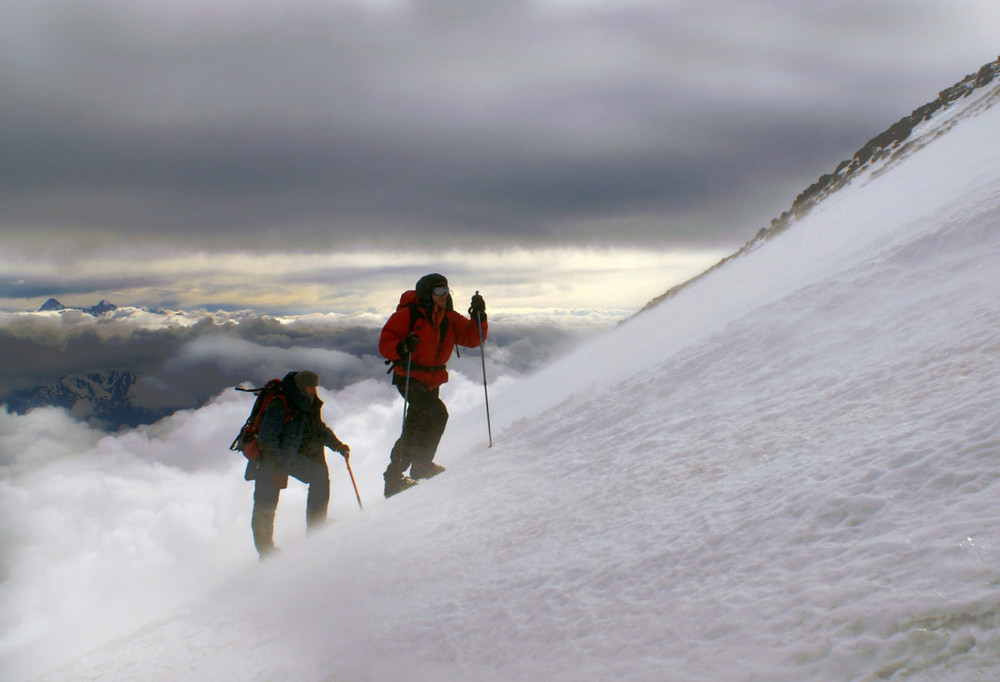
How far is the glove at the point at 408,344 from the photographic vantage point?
7.74m

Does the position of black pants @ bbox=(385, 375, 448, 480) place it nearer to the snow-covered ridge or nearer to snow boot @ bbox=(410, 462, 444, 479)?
snow boot @ bbox=(410, 462, 444, 479)

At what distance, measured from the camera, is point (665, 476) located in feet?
12.8

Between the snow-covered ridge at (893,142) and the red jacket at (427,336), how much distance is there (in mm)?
17862

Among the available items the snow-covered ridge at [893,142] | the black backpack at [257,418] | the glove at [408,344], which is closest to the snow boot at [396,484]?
the black backpack at [257,418]

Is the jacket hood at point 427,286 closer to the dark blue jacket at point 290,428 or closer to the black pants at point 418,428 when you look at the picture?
the black pants at point 418,428

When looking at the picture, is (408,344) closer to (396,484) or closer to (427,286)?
(427,286)

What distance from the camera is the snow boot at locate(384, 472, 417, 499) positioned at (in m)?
7.80

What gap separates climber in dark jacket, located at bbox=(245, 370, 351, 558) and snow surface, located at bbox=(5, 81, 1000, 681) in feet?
3.46

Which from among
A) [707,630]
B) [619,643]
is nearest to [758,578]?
[707,630]

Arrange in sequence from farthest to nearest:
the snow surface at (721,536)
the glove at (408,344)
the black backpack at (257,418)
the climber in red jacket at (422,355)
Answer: the climber in red jacket at (422,355) < the glove at (408,344) < the black backpack at (257,418) < the snow surface at (721,536)

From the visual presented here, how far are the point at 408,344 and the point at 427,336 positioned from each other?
0.39 m

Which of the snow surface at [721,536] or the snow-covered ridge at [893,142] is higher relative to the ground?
the snow-covered ridge at [893,142]

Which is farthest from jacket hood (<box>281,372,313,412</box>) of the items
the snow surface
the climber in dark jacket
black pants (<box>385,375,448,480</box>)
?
the snow surface

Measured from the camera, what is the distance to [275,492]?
757 centimetres
